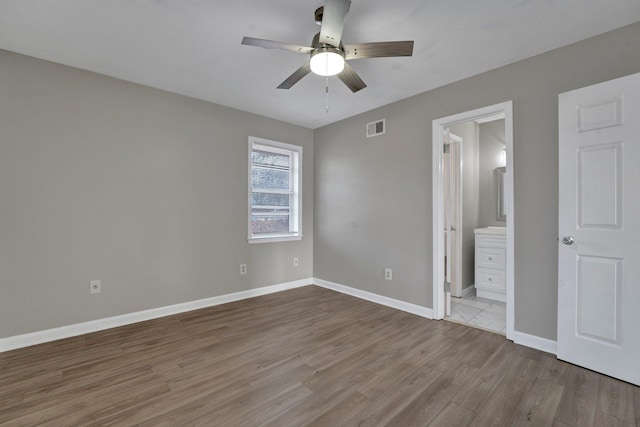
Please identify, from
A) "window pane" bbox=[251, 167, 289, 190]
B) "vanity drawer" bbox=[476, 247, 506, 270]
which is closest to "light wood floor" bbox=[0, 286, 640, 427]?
"vanity drawer" bbox=[476, 247, 506, 270]

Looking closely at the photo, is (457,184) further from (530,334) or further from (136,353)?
(136,353)

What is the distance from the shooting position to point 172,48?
7.84ft

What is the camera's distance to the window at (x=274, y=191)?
4086 millimetres

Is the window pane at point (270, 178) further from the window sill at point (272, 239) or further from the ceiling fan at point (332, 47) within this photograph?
the ceiling fan at point (332, 47)

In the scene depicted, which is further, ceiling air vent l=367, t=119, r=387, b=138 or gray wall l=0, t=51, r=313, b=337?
ceiling air vent l=367, t=119, r=387, b=138

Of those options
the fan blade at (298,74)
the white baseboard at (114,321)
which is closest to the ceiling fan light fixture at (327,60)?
the fan blade at (298,74)

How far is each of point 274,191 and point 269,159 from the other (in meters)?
0.50

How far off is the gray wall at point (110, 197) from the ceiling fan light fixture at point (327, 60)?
2.15 metres

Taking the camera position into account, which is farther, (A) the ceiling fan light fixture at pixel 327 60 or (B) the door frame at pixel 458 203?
(B) the door frame at pixel 458 203

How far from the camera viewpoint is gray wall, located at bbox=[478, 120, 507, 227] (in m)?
4.31

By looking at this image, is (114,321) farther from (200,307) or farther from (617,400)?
(617,400)

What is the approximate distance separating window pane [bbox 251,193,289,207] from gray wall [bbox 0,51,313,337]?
0.79ft

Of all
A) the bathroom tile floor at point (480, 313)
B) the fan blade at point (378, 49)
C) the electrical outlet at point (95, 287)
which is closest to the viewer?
the fan blade at point (378, 49)

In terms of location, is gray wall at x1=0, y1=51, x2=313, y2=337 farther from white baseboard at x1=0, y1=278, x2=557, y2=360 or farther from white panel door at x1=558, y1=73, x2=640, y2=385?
white panel door at x1=558, y1=73, x2=640, y2=385
